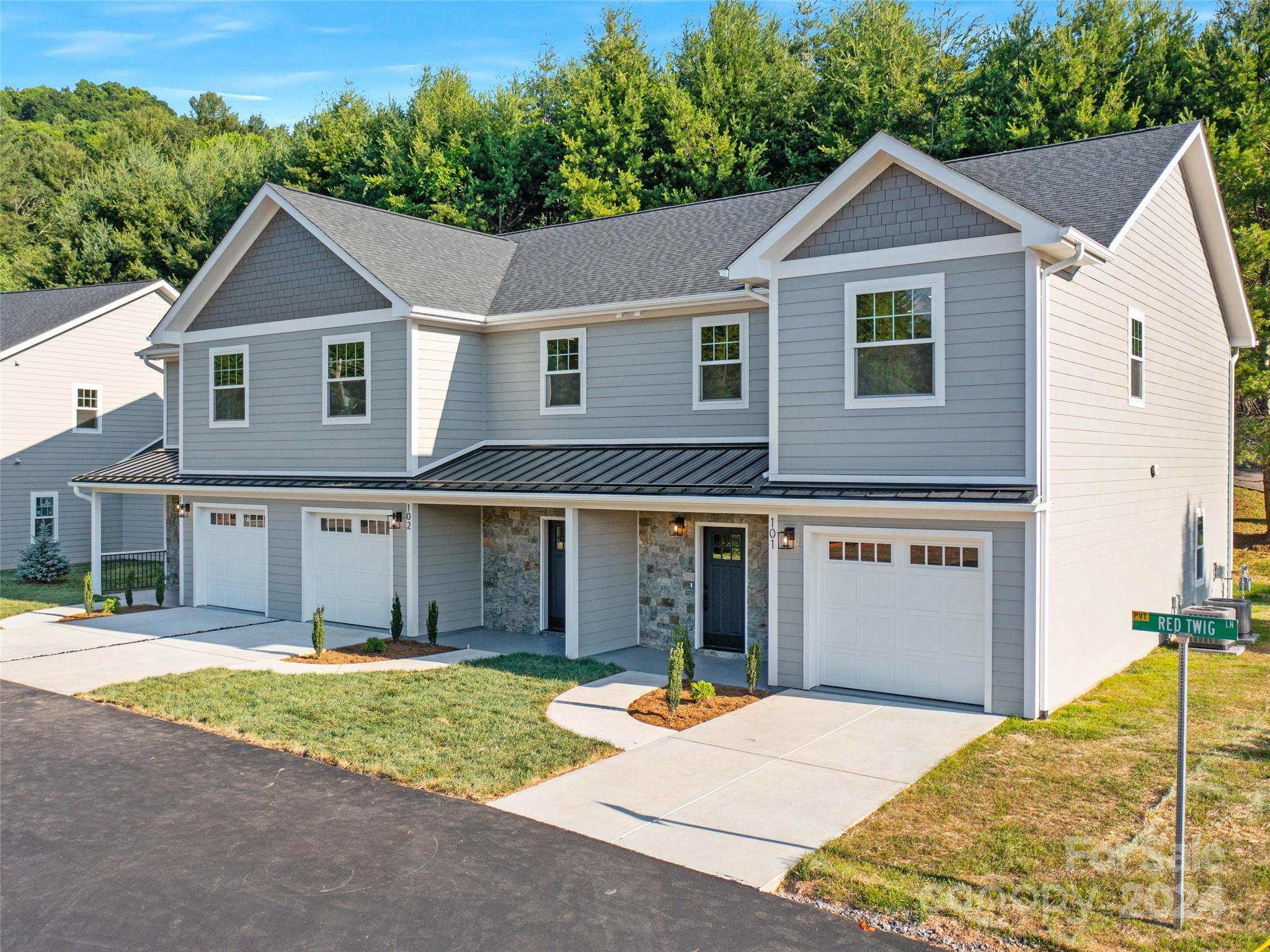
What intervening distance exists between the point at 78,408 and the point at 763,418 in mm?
21950

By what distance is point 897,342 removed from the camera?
11648 millimetres

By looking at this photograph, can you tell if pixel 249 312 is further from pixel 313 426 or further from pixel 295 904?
pixel 295 904

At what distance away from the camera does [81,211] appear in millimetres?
44250

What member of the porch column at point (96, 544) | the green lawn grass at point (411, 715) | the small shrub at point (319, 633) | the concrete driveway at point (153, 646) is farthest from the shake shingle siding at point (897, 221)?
the porch column at point (96, 544)

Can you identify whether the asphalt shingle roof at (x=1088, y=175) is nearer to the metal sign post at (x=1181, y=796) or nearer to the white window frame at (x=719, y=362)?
the white window frame at (x=719, y=362)

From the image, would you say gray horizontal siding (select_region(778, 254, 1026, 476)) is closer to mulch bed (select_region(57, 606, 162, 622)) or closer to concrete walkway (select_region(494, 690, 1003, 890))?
concrete walkway (select_region(494, 690, 1003, 890))

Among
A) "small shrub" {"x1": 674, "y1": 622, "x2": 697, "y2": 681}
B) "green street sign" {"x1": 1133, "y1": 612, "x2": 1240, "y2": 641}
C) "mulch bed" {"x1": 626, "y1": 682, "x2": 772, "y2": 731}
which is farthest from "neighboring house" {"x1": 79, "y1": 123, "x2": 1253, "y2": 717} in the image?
"green street sign" {"x1": 1133, "y1": 612, "x2": 1240, "y2": 641}

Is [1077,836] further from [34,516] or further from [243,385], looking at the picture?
[34,516]

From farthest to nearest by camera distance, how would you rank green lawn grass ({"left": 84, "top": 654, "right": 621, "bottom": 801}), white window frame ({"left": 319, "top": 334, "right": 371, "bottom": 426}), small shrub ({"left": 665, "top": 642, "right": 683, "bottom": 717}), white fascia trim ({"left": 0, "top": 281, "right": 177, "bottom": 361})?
white fascia trim ({"left": 0, "top": 281, "right": 177, "bottom": 361}) → white window frame ({"left": 319, "top": 334, "right": 371, "bottom": 426}) → small shrub ({"left": 665, "top": 642, "right": 683, "bottom": 717}) → green lawn grass ({"left": 84, "top": 654, "right": 621, "bottom": 801})

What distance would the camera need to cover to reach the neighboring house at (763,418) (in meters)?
11.2

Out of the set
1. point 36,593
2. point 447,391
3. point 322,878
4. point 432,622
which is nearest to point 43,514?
point 36,593

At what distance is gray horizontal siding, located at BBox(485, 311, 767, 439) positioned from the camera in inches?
584

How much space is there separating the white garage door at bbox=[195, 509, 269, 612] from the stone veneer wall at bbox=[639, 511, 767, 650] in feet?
25.4

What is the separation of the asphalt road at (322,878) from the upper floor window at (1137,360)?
8.88 meters
